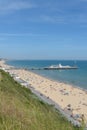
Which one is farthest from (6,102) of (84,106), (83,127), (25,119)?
(84,106)

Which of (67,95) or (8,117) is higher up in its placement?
(8,117)

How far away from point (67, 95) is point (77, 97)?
169 centimetres

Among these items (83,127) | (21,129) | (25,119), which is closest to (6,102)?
(25,119)

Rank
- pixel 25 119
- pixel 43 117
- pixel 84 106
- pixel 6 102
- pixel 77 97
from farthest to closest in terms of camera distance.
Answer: pixel 77 97 → pixel 84 106 → pixel 6 102 → pixel 43 117 → pixel 25 119

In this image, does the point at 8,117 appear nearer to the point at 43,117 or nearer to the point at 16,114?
the point at 16,114

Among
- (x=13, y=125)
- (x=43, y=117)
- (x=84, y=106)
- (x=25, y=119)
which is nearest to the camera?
(x=13, y=125)

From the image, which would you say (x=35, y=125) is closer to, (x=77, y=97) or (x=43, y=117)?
(x=43, y=117)

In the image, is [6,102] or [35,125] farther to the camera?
[6,102]

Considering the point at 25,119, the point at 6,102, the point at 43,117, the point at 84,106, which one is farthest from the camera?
the point at 84,106

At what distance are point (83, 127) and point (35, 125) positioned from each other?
0.76 m

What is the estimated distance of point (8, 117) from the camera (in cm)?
543

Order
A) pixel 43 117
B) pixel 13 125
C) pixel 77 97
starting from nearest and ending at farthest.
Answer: pixel 13 125
pixel 43 117
pixel 77 97

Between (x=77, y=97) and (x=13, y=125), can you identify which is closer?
(x=13, y=125)

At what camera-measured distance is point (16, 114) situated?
5625 millimetres
